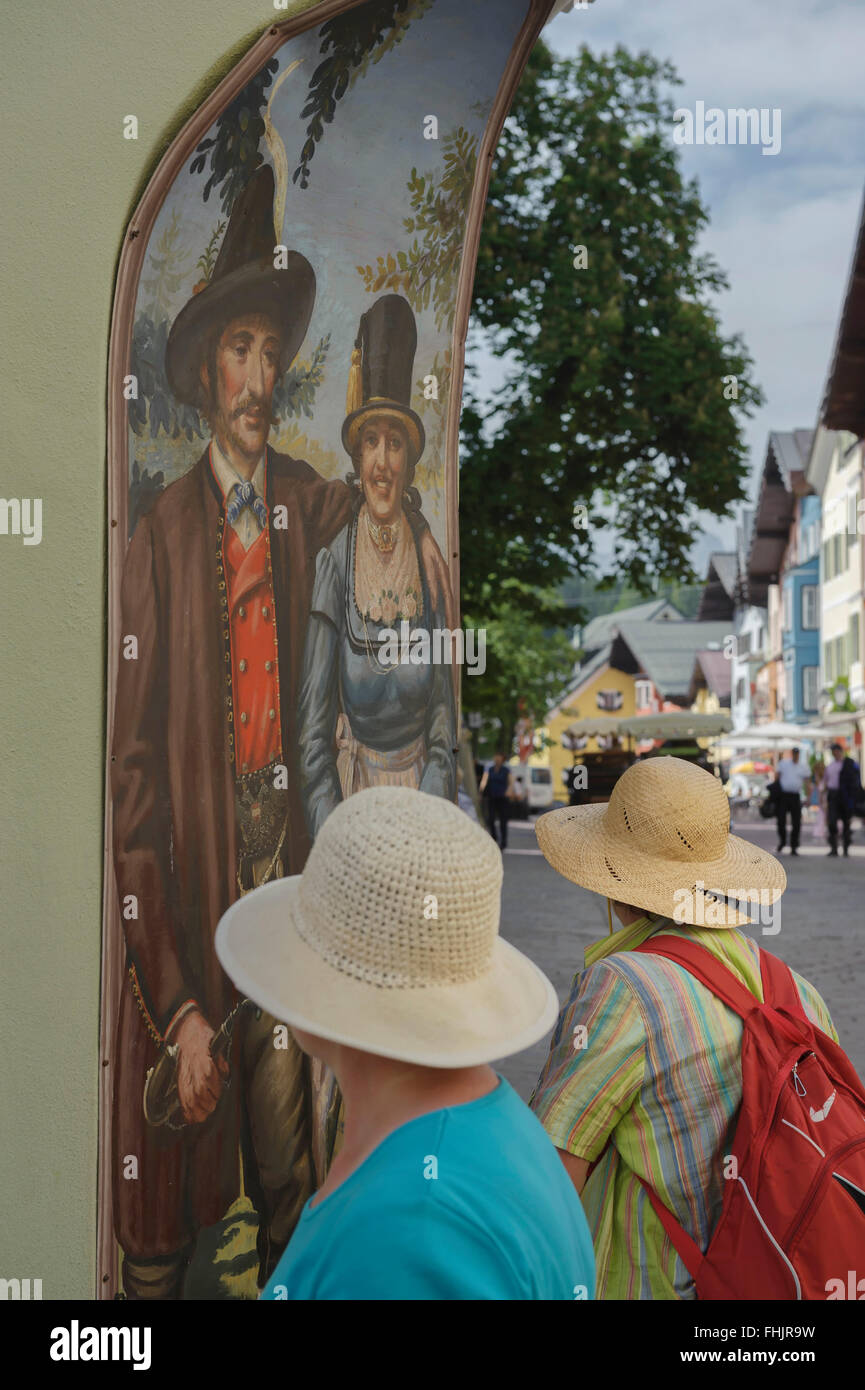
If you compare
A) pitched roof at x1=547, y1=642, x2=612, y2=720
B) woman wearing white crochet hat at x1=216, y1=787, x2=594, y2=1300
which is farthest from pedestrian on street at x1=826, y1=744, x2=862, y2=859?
pitched roof at x1=547, y1=642, x2=612, y2=720

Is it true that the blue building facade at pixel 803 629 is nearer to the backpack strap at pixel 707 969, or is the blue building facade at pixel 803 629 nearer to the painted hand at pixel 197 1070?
the painted hand at pixel 197 1070

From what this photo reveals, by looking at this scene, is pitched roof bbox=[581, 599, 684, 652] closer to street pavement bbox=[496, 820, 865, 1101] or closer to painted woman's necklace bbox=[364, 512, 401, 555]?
street pavement bbox=[496, 820, 865, 1101]

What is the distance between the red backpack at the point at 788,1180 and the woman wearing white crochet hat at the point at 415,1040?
2.57ft

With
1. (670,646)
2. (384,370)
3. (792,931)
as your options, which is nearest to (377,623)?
(384,370)

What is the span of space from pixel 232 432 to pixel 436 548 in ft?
3.18

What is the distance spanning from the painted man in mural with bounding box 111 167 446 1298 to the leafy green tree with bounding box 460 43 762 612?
13.6 metres

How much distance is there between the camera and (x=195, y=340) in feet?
11.8

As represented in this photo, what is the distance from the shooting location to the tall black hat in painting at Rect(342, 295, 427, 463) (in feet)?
13.9

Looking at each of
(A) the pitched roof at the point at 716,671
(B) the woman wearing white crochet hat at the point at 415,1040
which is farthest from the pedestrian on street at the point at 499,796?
(A) the pitched roof at the point at 716,671

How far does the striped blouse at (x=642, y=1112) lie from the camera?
250 cm

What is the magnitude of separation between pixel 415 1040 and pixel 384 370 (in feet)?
10.1

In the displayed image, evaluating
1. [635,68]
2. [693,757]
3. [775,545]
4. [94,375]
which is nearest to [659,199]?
[635,68]

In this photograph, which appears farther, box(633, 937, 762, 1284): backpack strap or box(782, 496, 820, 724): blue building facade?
box(782, 496, 820, 724): blue building facade
